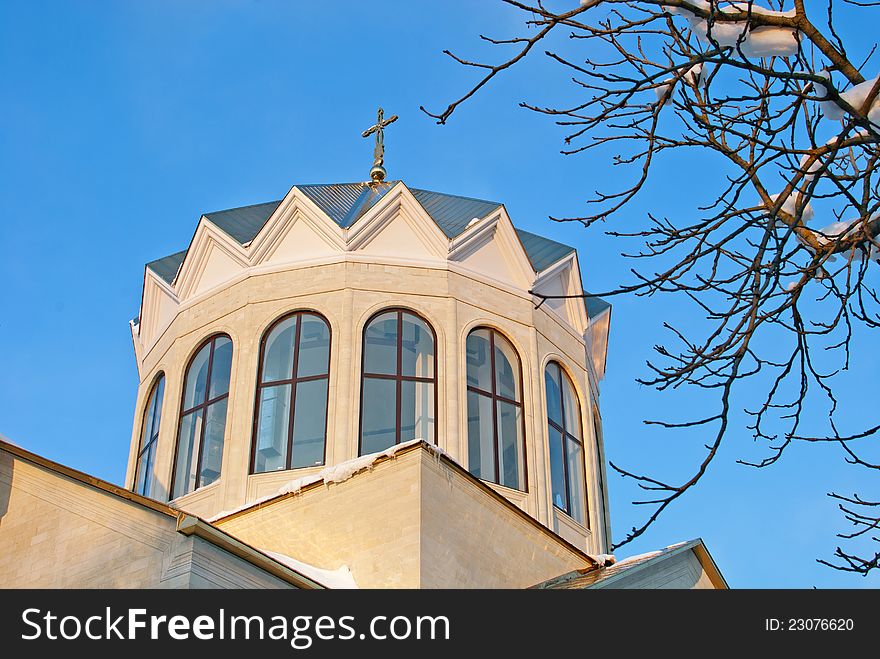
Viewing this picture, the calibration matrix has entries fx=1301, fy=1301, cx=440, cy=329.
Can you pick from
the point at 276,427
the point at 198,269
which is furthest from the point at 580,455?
the point at 198,269

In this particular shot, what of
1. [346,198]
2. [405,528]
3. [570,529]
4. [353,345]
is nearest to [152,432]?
[353,345]

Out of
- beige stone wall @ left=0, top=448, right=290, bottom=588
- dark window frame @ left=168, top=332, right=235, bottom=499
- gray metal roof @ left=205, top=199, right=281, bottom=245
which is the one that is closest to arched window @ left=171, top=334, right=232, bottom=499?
dark window frame @ left=168, top=332, right=235, bottom=499

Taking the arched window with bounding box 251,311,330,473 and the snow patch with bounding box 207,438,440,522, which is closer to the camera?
the snow patch with bounding box 207,438,440,522

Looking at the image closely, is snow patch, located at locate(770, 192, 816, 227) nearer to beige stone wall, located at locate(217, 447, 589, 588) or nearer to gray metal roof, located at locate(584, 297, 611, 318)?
beige stone wall, located at locate(217, 447, 589, 588)

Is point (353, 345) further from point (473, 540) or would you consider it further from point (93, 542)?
point (93, 542)

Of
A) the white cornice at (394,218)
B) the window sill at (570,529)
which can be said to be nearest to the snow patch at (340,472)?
the window sill at (570,529)

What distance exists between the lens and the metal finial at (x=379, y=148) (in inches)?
935

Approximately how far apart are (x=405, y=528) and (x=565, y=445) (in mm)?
5677

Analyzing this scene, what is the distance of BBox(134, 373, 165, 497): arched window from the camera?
20.5 m

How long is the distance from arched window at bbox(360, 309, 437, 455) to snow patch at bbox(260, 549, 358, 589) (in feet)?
10.2

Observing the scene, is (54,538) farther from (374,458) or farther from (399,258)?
(399,258)

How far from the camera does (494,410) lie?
19.5 meters

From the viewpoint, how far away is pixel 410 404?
19.0 metres

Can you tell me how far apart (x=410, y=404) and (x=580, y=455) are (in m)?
3.35
